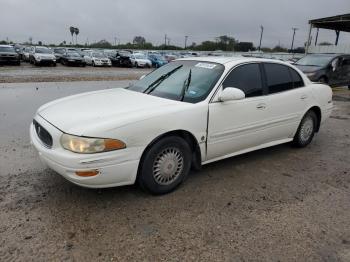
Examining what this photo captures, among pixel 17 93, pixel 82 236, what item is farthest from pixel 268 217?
pixel 17 93

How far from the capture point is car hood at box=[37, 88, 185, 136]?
3384 millimetres

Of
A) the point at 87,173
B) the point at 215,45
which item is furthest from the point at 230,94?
the point at 215,45

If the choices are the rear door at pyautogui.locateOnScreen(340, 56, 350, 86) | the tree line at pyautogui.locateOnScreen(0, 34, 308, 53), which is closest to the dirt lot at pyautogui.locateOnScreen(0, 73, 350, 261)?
the rear door at pyautogui.locateOnScreen(340, 56, 350, 86)

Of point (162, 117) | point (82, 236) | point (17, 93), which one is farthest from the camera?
point (17, 93)

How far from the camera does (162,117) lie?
12.0 ft

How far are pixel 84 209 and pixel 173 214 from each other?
922 mm

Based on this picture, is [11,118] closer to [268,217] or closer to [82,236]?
[82,236]

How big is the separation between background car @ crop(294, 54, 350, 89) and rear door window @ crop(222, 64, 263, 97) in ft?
30.4

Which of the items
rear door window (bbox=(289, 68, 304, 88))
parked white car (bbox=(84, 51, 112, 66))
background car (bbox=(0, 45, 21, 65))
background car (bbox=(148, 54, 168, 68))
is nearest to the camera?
rear door window (bbox=(289, 68, 304, 88))

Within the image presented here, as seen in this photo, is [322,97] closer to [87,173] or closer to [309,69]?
[87,173]

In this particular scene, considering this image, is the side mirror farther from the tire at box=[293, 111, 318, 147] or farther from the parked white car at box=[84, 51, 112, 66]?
the parked white car at box=[84, 51, 112, 66]

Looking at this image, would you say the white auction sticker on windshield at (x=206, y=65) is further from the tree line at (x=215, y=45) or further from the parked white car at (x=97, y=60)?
the tree line at (x=215, y=45)

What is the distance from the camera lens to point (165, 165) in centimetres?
380

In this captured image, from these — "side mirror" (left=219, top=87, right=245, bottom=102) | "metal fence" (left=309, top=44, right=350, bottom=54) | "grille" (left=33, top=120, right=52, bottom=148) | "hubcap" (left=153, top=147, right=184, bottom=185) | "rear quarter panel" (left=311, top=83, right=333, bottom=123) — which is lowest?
"hubcap" (left=153, top=147, right=184, bottom=185)
